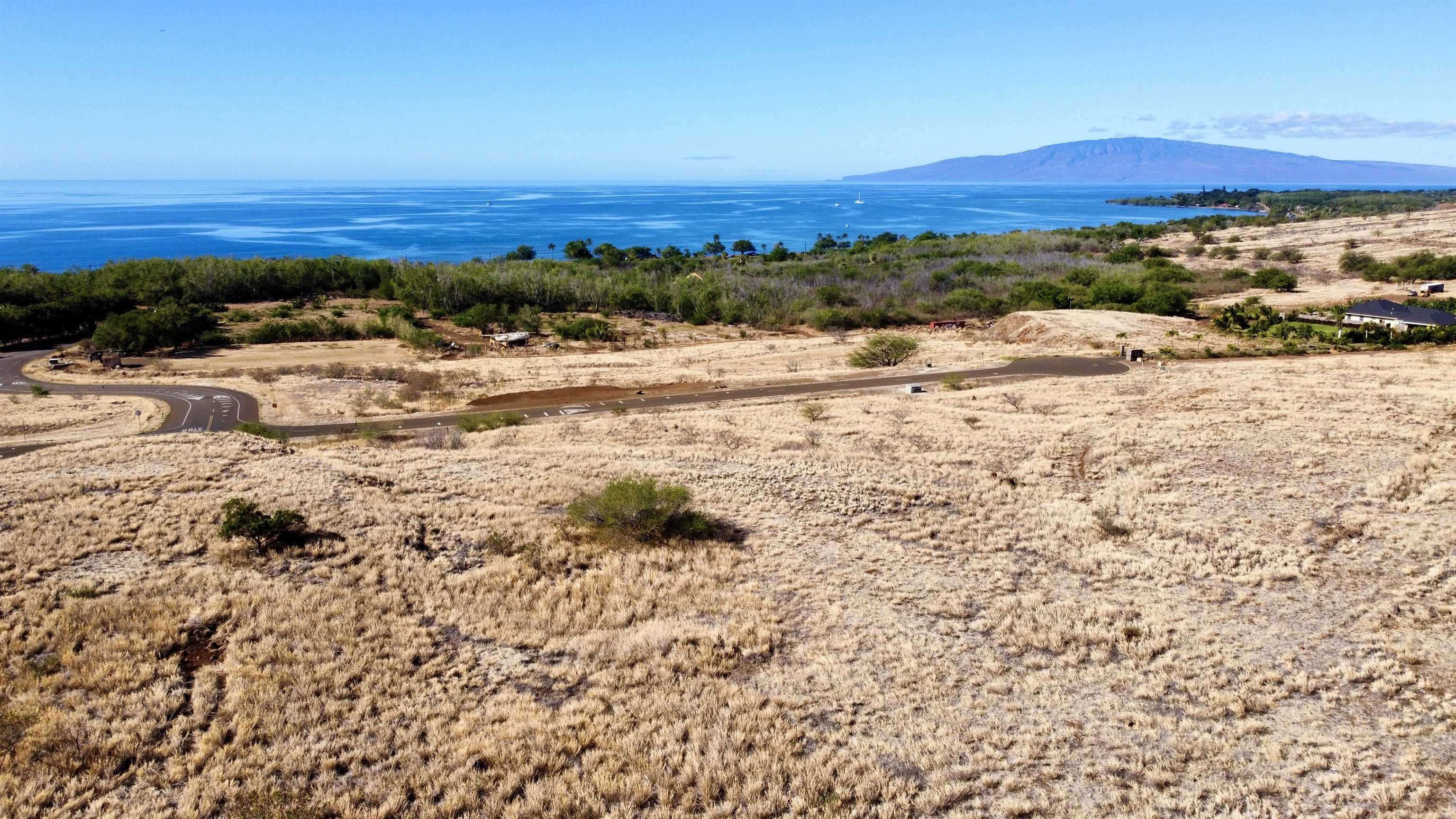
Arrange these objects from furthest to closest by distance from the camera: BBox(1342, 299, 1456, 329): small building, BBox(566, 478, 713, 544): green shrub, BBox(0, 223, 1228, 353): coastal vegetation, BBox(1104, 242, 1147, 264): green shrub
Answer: BBox(1104, 242, 1147, 264): green shrub → BBox(0, 223, 1228, 353): coastal vegetation → BBox(1342, 299, 1456, 329): small building → BBox(566, 478, 713, 544): green shrub

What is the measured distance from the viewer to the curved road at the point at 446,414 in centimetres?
3291

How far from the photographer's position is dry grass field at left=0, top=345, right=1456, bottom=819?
9312 mm

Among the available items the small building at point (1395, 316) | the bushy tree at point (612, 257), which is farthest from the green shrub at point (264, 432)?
the bushy tree at point (612, 257)

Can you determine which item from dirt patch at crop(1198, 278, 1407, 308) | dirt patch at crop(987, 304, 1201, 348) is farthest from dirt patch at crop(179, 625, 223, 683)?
dirt patch at crop(1198, 278, 1407, 308)

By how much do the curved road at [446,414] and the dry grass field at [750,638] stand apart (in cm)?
932

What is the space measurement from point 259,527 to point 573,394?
23132mm

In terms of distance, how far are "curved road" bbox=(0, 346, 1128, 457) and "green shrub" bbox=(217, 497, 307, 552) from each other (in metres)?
15.2

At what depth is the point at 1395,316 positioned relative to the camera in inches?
1767

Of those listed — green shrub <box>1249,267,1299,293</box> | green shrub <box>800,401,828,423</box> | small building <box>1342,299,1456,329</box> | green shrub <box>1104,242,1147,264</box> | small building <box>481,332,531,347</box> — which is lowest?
green shrub <box>800,401,828,423</box>

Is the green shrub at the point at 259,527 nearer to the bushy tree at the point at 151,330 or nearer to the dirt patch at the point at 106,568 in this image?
the dirt patch at the point at 106,568

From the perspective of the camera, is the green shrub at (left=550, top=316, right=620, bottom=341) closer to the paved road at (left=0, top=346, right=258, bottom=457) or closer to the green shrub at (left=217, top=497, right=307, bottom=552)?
the paved road at (left=0, top=346, right=258, bottom=457)

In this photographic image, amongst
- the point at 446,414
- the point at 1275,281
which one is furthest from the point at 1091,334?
the point at 446,414

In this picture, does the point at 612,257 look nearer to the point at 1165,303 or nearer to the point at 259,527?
the point at 1165,303

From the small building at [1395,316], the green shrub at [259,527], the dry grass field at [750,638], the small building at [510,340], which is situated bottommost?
the dry grass field at [750,638]
